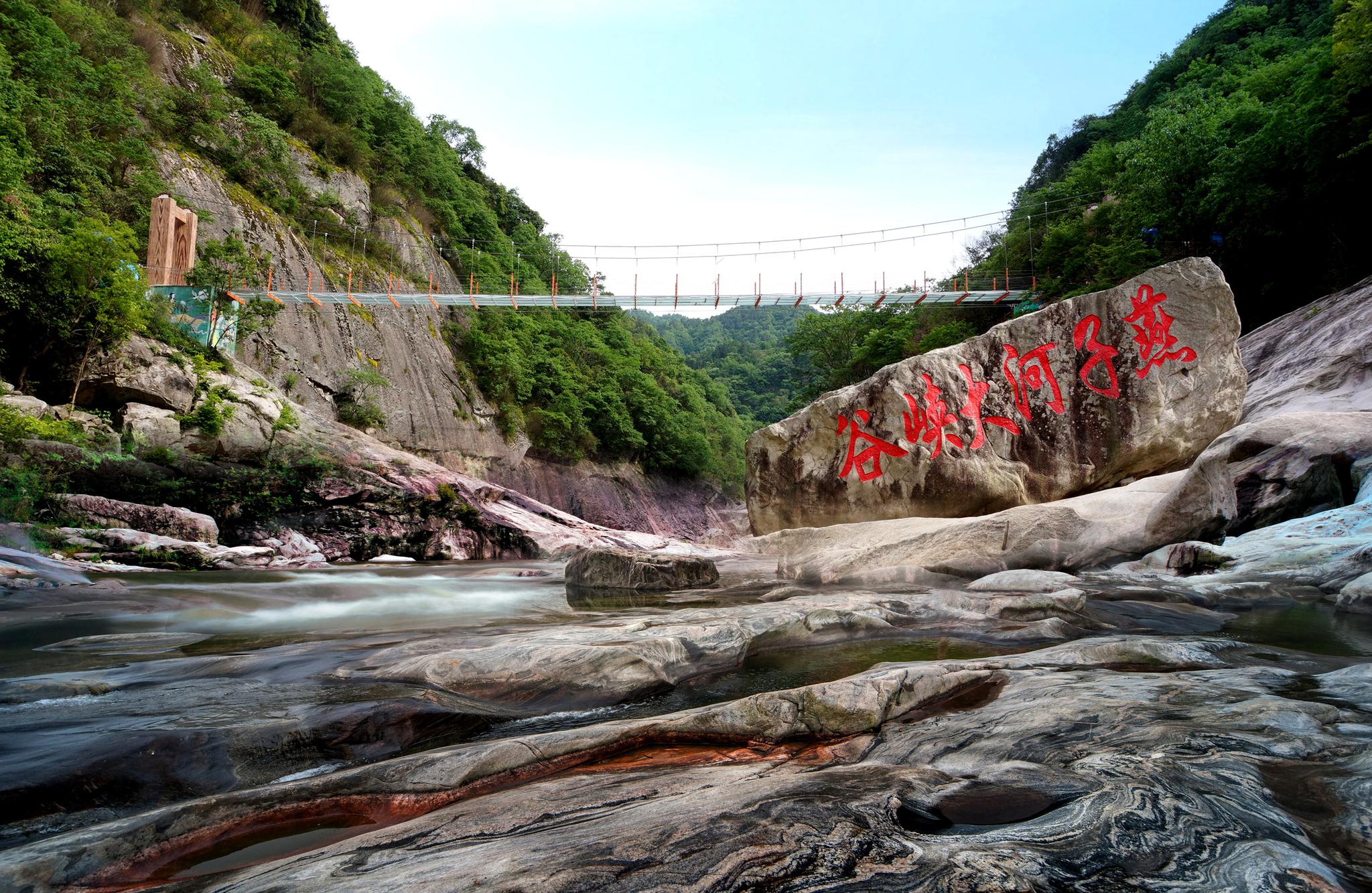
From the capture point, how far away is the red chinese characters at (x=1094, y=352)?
1093cm

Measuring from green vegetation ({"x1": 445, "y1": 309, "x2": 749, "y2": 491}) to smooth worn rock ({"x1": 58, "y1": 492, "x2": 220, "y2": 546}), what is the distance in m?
15.1

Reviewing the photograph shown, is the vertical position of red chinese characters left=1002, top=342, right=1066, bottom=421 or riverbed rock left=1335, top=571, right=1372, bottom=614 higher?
red chinese characters left=1002, top=342, right=1066, bottom=421

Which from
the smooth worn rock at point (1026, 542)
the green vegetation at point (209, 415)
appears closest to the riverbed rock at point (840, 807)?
the smooth worn rock at point (1026, 542)

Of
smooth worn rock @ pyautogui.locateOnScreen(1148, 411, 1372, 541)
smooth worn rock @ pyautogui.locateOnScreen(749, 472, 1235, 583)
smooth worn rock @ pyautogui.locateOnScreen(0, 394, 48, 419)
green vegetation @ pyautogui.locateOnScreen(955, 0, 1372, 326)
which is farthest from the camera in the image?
green vegetation @ pyautogui.locateOnScreen(955, 0, 1372, 326)

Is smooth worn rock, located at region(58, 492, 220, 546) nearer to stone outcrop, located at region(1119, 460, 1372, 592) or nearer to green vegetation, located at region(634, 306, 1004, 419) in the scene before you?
stone outcrop, located at region(1119, 460, 1372, 592)

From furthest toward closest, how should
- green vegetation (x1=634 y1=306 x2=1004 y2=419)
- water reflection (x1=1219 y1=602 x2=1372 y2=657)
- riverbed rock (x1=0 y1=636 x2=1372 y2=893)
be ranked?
green vegetation (x1=634 y1=306 x2=1004 y2=419)
water reflection (x1=1219 y1=602 x2=1372 y2=657)
riverbed rock (x1=0 y1=636 x2=1372 y2=893)

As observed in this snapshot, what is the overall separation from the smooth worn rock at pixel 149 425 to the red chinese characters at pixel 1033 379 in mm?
15348

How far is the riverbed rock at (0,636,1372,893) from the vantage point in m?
1.49

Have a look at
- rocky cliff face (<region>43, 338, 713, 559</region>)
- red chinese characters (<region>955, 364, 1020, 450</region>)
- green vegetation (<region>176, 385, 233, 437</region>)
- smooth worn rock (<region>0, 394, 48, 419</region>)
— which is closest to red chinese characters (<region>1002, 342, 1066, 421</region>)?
red chinese characters (<region>955, 364, 1020, 450</region>)

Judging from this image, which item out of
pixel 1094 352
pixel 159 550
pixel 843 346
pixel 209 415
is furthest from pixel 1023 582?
pixel 843 346

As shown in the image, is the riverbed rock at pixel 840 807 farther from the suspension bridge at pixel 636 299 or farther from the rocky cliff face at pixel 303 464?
the suspension bridge at pixel 636 299

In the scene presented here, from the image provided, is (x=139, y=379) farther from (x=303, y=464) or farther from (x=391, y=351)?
(x=391, y=351)

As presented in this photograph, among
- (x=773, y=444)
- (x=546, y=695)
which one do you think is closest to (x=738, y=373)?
(x=773, y=444)

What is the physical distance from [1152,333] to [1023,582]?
6696mm
